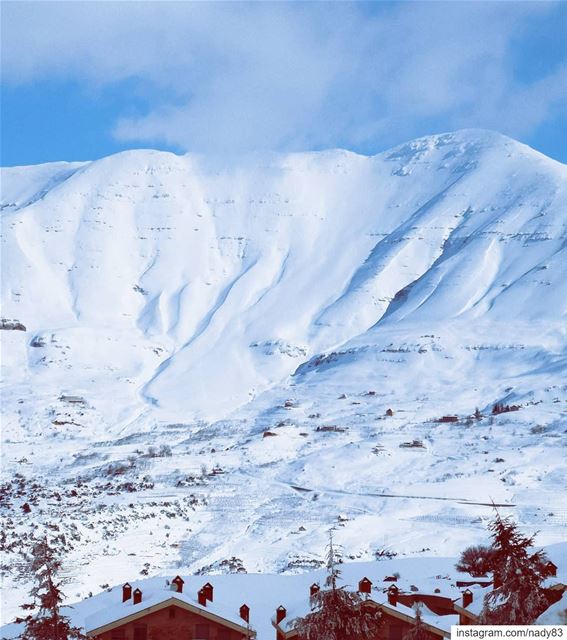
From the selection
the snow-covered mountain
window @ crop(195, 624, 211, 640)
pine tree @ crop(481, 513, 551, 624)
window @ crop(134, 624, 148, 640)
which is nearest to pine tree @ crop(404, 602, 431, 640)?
pine tree @ crop(481, 513, 551, 624)

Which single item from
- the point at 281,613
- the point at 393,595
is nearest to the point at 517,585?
the point at 393,595

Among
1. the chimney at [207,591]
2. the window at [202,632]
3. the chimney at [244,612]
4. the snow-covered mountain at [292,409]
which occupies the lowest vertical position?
the window at [202,632]

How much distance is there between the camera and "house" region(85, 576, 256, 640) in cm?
2745

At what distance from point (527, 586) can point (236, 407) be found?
12386 centimetres

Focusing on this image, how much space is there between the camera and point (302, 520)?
68.8m

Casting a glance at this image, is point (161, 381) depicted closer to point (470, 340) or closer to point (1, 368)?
point (1, 368)

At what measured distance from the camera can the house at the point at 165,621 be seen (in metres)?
27.5

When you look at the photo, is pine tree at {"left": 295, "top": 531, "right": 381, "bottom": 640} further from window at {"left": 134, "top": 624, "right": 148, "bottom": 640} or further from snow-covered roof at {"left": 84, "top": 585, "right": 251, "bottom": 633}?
window at {"left": 134, "top": 624, "right": 148, "bottom": 640}

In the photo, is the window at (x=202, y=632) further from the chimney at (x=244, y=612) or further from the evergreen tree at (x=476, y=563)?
the evergreen tree at (x=476, y=563)

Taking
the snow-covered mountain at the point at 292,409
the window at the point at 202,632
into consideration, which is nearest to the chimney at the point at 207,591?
the window at the point at 202,632

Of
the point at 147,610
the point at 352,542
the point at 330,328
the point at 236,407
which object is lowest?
the point at 147,610

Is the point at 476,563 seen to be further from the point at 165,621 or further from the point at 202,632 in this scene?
the point at 165,621

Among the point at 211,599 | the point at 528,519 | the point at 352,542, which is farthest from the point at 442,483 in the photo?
the point at 211,599

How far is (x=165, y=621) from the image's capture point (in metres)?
27.9
